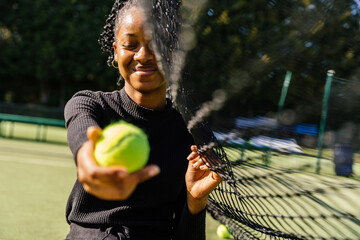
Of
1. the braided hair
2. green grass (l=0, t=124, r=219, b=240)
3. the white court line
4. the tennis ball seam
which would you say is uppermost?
the braided hair

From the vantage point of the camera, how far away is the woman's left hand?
1453 millimetres

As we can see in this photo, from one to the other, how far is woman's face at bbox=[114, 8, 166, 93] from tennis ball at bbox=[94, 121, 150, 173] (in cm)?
57

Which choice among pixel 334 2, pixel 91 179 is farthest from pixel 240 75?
pixel 91 179

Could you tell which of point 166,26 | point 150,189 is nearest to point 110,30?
point 166,26

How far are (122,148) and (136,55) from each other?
2.20 ft

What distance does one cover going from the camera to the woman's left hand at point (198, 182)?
145 cm

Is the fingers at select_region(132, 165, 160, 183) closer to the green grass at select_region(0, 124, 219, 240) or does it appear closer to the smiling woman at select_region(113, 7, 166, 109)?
the smiling woman at select_region(113, 7, 166, 109)

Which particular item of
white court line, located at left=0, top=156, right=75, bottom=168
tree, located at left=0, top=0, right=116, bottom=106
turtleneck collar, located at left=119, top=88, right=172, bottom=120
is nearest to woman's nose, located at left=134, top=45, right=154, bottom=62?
turtleneck collar, located at left=119, top=88, right=172, bottom=120

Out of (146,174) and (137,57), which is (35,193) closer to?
(137,57)

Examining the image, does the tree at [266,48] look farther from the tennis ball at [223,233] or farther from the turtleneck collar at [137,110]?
the tennis ball at [223,233]

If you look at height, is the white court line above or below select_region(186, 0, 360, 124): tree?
below

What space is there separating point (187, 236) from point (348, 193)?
2.85 ft

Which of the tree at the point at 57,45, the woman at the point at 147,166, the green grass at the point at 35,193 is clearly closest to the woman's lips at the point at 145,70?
the woman at the point at 147,166

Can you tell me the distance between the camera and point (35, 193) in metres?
3.74
